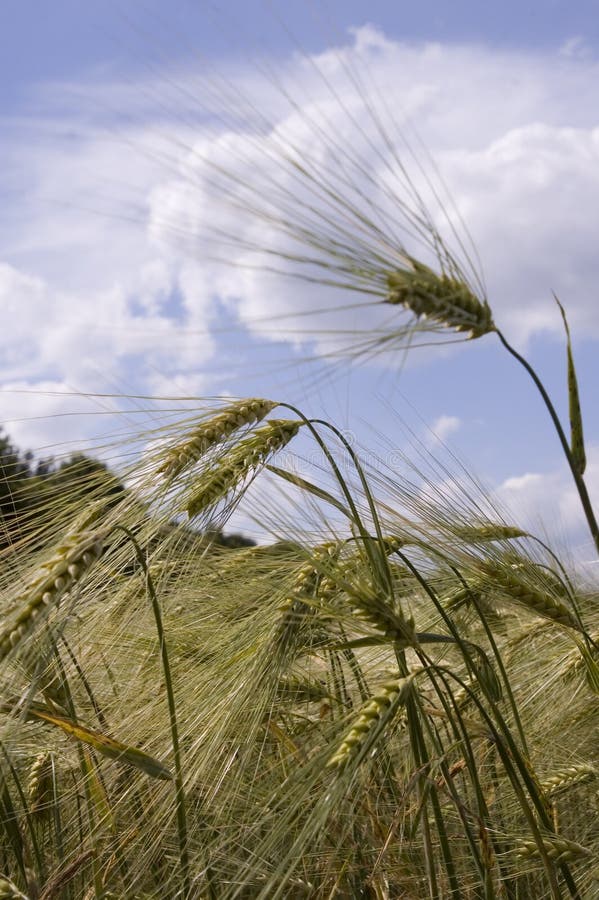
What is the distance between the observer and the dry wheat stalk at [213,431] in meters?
1.56

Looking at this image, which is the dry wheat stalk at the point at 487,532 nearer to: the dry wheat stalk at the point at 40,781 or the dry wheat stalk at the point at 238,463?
the dry wheat stalk at the point at 238,463

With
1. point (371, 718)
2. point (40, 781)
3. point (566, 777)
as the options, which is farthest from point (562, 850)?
point (40, 781)

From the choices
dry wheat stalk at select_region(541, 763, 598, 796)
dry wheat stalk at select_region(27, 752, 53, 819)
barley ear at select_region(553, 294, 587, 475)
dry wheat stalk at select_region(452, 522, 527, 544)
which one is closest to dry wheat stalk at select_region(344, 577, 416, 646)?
barley ear at select_region(553, 294, 587, 475)

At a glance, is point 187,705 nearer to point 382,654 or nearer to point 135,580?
point 135,580

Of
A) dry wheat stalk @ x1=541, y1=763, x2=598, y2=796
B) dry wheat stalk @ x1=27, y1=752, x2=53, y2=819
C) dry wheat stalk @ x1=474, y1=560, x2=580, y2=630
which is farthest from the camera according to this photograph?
dry wheat stalk @ x1=27, y1=752, x2=53, y2=819

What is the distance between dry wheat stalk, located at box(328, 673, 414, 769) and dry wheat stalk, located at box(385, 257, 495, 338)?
476 mm

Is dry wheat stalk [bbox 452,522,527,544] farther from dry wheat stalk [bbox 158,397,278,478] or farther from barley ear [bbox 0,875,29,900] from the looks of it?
barley ear [bbox 0,875,29,900]

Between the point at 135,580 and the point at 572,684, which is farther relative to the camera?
the point at 572,684

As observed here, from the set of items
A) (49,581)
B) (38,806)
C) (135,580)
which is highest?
(49,581)

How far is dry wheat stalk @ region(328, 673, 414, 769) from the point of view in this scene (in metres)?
1.17

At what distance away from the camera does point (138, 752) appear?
1251 millimetres

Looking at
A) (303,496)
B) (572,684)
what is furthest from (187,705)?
(572,684)

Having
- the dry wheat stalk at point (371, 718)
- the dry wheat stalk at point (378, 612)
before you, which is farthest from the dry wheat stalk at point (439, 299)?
the dry wheat stalk at point (371, 718)

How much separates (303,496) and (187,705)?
40 centimetres
